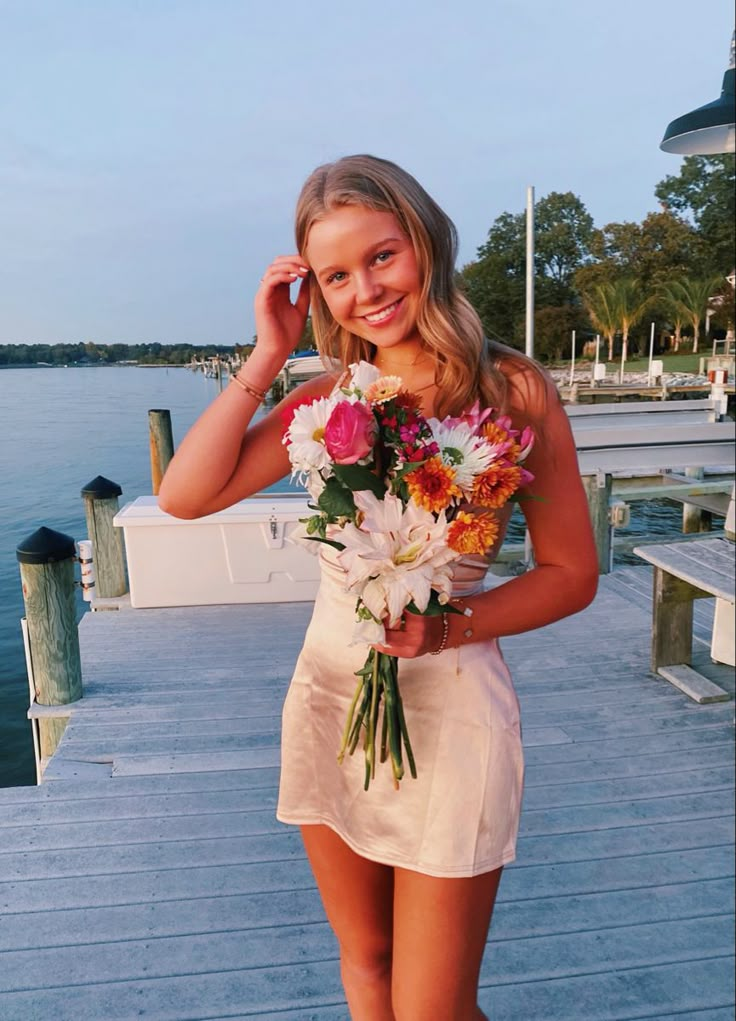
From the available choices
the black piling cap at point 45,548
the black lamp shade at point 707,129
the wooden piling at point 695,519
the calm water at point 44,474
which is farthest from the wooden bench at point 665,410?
the black piling cap at point 45,548

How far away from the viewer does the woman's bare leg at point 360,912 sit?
137 centimetres

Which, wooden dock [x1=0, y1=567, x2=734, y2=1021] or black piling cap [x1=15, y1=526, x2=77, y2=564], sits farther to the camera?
black piling cap [x1=15, y1=526, x2=77, y2=564]

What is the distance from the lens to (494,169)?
→ 396 cm

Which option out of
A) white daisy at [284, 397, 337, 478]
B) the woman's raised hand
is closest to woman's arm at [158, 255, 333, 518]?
the woman's raised hand

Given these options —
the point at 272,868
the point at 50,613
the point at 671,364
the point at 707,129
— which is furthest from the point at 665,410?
the point at 671,364

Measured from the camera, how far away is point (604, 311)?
33.1 metres

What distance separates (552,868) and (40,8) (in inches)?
218

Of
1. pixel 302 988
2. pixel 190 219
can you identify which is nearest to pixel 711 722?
pixel 302 988

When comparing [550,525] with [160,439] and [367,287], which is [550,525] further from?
[160,439]

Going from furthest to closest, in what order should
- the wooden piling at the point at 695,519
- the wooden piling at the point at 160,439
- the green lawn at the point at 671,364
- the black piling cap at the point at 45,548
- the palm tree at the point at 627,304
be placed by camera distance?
the palm tree at the point at 627,304 → the green lawn at the point at 671,364 → the wooden piling at the point at 695,519 → the wooden piling at the point at 160,439 → the black piling cap at the point at 45,548

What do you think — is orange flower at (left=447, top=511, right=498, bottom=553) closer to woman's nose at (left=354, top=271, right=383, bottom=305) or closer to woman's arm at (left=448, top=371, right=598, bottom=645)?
woman's arm at (left=448, top=371, right=598, bottom=645)

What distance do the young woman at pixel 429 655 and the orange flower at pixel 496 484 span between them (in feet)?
0.37

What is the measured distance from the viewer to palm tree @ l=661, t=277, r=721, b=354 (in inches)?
1247

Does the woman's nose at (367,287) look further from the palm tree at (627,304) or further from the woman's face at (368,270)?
the palm tree at (627,304)
